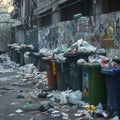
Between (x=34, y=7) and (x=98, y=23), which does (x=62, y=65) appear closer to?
(x=98, y=23)

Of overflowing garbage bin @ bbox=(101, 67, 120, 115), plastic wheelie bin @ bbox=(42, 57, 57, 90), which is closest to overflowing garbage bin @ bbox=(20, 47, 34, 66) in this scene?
plastic wheelie bin @ bbox=(42, 57, 57, 90)

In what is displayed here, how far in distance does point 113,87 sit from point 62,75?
3366 millimetres

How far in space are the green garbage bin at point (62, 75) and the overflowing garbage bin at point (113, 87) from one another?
9.66ft

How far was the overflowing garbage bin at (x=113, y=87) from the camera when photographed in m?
7.83

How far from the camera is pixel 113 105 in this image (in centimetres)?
797

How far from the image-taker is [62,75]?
11125 millimetres

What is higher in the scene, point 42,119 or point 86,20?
point 86,20

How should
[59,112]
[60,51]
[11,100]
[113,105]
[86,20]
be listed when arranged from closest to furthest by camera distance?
[113,105] < [59,112] < [11,100] < [60,51] < [86,20]

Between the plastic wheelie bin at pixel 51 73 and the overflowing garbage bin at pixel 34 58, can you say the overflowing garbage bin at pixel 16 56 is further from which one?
the plastic wheelie bin at pixel 51 73

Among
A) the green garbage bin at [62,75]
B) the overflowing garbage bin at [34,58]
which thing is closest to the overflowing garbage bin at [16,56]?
the overflowing garbage bin at [34,58]

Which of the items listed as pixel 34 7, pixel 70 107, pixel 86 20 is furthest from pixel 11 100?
pixel 34 7

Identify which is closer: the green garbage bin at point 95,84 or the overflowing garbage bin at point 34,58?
the green garbage bin at point 95,84

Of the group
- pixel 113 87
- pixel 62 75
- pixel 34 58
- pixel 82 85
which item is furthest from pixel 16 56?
pixel 113 87

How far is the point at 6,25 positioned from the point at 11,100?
25.6 m
